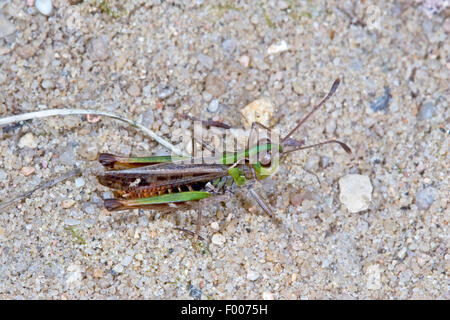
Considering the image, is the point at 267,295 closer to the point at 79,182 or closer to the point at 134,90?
the point at 79,182

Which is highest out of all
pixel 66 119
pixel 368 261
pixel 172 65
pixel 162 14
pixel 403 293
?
pixel 162 14

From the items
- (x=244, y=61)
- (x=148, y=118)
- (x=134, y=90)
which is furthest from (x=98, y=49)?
(x=244, y=61)

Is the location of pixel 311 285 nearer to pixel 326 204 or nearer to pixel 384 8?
pixel 326 204

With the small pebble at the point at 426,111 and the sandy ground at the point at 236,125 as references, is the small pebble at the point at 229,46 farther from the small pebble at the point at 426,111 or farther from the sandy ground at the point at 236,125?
the small pebble at the point at 426,111

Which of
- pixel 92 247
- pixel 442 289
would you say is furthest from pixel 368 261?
pixel 92 247

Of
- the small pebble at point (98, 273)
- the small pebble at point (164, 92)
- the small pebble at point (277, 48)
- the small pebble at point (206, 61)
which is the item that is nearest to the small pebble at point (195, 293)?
the small pebble at point (98, 273)

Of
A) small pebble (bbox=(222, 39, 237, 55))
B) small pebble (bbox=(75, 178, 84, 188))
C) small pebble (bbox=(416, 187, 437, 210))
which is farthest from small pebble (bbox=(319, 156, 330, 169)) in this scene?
small pebble (bbox=(75, 178, 84, 188))
